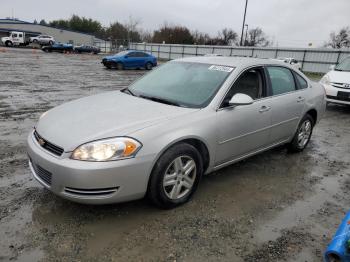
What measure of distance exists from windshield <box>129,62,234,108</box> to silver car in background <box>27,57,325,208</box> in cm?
1

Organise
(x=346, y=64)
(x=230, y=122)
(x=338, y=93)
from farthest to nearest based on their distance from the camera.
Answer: (x=346, y=64) → (x=338, y=93) → (x=230, y=122)

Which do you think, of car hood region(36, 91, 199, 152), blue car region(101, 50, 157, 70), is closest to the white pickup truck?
blue car region(101, 50, 157, 70)

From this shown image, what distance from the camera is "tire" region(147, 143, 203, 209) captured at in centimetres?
304

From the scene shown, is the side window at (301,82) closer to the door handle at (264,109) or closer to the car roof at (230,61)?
the car roof at (230,61)

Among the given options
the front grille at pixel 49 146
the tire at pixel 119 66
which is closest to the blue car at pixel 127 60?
the tire at pixel 119 66

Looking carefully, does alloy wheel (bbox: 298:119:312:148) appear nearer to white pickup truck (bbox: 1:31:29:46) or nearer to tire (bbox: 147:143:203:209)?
tire (bbox: 147:143:203:209)

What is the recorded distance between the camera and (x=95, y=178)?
272cm

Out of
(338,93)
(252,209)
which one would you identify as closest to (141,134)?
(252,209)

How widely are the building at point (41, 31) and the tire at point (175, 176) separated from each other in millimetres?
70077

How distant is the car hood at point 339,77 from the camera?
896cm

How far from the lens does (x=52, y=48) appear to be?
4069cm

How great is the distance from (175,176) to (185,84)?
4.25ft

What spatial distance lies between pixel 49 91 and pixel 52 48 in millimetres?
33645

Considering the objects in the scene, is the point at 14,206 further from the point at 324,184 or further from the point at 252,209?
the point at 324,184
